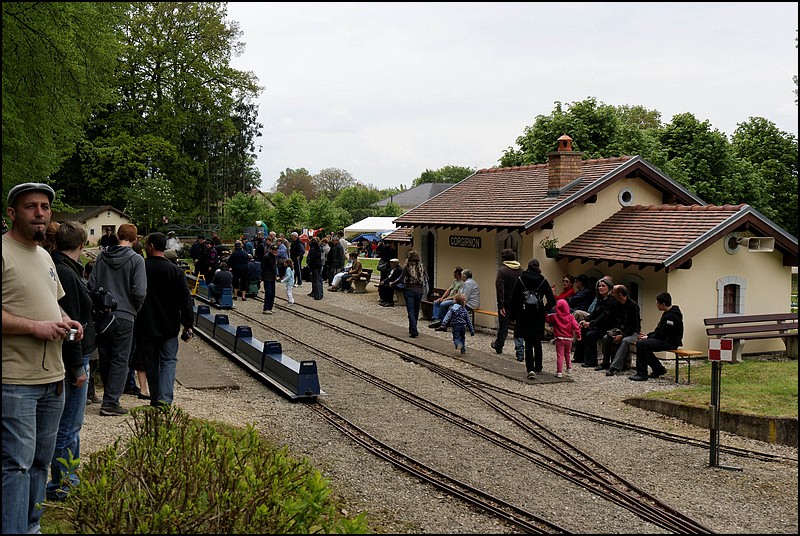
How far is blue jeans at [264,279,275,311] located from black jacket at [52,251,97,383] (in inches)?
595

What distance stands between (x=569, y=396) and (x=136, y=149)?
40.3m

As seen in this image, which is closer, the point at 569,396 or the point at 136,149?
the point at 569,396

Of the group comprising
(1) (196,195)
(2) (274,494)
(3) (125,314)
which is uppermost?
(1) (196,195)

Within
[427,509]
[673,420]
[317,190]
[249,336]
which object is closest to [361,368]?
[249,336]

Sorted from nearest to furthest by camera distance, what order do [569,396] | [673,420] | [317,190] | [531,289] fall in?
[673,420], [569,396], [531,289], [317,190]

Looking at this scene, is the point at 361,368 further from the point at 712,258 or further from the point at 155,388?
the point at 712,258

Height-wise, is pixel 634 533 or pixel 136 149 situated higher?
pixel 136 149

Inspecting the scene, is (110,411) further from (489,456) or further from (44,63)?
(44,63)

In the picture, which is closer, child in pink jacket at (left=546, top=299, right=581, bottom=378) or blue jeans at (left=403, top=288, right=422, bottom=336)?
child in pink jacket at (left=546, top=299, right=581, bottom=378)

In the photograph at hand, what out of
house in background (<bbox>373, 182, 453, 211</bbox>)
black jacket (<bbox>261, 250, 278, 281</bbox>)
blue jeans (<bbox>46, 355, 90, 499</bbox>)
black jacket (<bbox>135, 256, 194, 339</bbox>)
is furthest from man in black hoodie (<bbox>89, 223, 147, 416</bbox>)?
house in background (<bbox>373, 182, 453, 211</bbox>)

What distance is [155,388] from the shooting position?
342 inches

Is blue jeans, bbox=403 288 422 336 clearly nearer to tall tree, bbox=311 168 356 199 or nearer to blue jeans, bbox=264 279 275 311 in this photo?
blue jeans, bbox=264 279 275 311

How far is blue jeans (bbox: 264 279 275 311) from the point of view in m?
21.3

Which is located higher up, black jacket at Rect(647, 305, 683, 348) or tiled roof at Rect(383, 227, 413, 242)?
tiled roof at Rect(383, 227, 413, 242)
